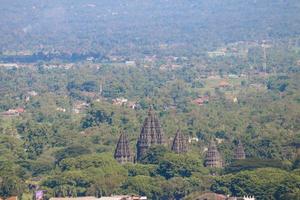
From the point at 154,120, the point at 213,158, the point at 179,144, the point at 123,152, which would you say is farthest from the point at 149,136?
the point at 213,158

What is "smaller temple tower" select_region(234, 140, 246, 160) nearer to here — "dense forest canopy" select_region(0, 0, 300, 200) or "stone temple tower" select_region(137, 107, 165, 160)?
"dense forest canopy" select_region(0, 0, 300, 200)

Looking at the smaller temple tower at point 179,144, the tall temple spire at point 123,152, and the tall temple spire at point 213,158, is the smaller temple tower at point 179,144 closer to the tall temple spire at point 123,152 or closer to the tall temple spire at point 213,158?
the tall temple spire at point 213,158

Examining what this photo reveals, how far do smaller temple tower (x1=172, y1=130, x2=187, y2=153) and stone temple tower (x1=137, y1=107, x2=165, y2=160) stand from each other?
100 centimetres

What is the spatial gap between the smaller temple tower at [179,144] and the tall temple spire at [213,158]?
5.59ft

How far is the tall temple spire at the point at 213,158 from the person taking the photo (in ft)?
277

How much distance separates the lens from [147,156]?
84375 millimetres

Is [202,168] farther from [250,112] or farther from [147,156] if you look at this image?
[250,112]

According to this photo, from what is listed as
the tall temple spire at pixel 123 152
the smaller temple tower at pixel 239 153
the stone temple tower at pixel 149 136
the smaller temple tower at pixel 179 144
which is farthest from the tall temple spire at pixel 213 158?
the tall temple spire at pixel 123 152

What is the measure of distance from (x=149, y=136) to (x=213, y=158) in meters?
4.71

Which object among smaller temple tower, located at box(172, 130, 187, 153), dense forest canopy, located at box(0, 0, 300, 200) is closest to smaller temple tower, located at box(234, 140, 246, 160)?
dense forest canopy, located at box(0, 0, 300, 200)

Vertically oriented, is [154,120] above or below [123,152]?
above

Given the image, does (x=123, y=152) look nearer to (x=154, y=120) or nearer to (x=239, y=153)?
(x=154, y=120)

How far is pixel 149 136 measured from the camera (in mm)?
88312

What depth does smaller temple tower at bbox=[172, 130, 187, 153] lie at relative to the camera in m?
86.9
